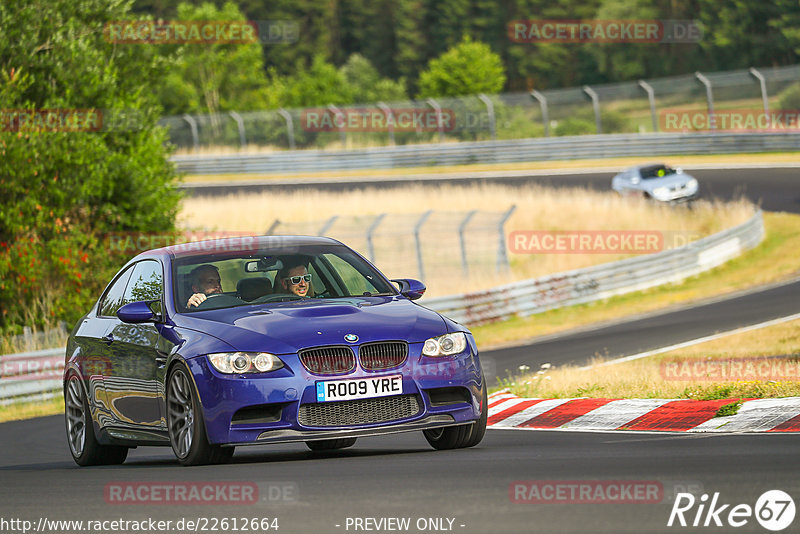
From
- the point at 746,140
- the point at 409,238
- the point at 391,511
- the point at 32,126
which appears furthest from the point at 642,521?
the point at 746,140

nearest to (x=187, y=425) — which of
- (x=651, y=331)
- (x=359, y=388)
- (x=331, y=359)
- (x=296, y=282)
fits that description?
(x=331, y=359)

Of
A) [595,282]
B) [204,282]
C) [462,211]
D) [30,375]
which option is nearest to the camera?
[204,282]

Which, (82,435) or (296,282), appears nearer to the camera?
(296,282)

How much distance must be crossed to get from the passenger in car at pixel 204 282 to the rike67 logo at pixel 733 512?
4229 millimetres

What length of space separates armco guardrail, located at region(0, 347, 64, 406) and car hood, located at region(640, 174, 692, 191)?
2144 centimetres

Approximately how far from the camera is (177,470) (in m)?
8.00

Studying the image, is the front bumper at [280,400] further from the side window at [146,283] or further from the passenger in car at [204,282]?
the side window at [146,283]

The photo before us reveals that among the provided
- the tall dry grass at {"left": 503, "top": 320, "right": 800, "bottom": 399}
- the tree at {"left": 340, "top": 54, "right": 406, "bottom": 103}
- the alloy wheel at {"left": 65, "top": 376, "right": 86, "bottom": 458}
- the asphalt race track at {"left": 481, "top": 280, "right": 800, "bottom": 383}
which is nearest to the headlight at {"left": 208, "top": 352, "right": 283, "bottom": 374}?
the alloy wheel at {"left": 65, "top": 376, "right": 86, "bottom": 458}

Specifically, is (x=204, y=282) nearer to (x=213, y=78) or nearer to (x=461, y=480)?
(x=461, y=480)

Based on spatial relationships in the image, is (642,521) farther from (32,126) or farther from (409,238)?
(409,238)

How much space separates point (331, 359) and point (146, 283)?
7.02 feet

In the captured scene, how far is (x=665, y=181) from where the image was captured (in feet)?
118

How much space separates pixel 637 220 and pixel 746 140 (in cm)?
1166

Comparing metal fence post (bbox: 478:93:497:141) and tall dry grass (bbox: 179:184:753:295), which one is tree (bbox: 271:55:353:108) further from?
tall dry grass (bbox: 179:184:753:295)
